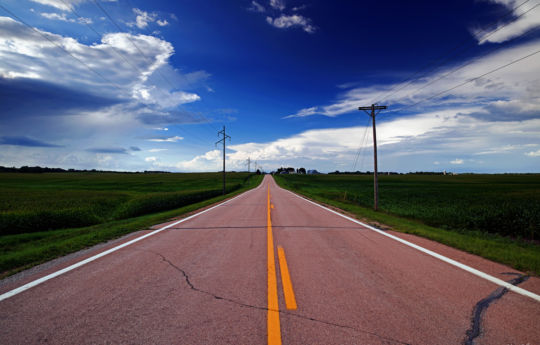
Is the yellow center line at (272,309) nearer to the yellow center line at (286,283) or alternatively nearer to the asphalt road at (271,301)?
the asphalt road at (271,301)

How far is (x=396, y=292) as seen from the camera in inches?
142

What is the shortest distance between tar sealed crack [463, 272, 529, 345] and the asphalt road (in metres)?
0.02

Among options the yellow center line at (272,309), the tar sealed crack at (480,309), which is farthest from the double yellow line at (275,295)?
the tar sealed crack at (480,309)

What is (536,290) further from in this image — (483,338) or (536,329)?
(483,338)

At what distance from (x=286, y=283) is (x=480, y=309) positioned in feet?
8.67

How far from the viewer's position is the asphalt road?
2584 mm

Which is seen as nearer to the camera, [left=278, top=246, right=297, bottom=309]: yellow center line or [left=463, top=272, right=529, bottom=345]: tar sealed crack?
[left=463, top=272, right=529, bottom=345]: tar sealed crack

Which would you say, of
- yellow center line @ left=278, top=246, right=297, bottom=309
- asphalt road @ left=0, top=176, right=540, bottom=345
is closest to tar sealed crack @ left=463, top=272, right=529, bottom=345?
asphalt road @ left=0, top=176, right=540, bottom=345

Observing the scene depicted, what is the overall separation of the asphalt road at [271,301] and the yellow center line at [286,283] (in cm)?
2

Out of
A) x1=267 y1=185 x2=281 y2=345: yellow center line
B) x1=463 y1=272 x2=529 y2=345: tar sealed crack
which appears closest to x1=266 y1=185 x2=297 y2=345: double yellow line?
x1=267 y1=185 x2=281 y2=345: yellow center line

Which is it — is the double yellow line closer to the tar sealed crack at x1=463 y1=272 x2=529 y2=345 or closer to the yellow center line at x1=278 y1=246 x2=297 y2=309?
the yellow center line at x1=278 y1=246 x2=297 y2=309

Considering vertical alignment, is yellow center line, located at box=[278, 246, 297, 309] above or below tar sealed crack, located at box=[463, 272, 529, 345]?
below

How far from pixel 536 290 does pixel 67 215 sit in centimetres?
1787

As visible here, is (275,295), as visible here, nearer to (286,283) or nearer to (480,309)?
(286,283)
